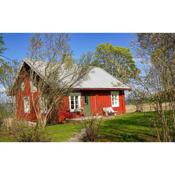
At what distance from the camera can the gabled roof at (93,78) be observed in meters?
10.2

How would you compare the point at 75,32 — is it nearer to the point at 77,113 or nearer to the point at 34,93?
the point at 34,93

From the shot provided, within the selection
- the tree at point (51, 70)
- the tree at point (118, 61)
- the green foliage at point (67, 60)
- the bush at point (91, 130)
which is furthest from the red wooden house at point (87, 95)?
the bush at point (91, 130)

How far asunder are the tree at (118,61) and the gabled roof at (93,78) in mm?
334

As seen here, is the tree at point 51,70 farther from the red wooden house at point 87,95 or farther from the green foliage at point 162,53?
the green foliage at point 162,53

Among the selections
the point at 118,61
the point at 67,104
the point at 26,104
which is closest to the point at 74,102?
the point at 67,104

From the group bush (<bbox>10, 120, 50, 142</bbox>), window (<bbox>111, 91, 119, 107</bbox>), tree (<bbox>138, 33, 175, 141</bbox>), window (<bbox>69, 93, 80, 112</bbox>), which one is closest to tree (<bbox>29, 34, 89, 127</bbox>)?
window (<bbox>69, 93, 80, 112</bbox>)

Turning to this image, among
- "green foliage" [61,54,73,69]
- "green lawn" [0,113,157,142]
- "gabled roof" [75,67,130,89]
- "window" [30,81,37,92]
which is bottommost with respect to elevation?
"green lawn" [0,113,157,142]

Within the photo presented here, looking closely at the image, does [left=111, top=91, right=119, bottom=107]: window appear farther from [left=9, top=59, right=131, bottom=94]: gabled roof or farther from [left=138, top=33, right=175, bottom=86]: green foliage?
[left=138, top=33, right=175, bottom=86]: green foliage

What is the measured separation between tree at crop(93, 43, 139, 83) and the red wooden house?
38cm

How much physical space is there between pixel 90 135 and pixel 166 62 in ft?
8.27

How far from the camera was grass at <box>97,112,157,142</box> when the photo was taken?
7552mm

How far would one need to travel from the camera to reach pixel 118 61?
921 centimetres
